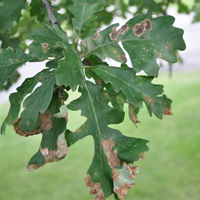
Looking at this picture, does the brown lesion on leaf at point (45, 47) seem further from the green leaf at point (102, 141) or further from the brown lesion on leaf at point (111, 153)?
the brown lesion on leaf at point (111, 153)

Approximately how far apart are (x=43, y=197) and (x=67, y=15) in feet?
10.9

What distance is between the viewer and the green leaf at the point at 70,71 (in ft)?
2.67

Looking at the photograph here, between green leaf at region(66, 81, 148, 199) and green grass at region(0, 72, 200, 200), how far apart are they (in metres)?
3.39

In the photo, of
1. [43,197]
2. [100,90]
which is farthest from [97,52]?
[43,197]

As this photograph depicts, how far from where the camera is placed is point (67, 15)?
5.38ft

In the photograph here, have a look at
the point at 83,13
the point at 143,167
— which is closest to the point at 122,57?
the point at 83,13

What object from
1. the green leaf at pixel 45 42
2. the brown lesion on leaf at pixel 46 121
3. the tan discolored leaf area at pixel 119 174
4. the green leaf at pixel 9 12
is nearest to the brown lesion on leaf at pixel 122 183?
the tan discolored leaf area at pixel 119 174

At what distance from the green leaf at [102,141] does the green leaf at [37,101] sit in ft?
0.38

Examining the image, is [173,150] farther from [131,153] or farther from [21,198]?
[131,153]

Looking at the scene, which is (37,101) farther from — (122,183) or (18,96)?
(122,183)

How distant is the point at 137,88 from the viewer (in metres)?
0.99

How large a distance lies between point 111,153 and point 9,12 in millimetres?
800

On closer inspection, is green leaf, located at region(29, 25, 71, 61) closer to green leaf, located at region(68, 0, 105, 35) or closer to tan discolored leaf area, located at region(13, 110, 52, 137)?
green leaf, located at region(68, 0, 105, 35)

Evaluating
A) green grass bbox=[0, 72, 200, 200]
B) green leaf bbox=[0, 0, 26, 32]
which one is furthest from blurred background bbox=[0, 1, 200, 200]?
green leaf bbox=[0, 0, 26, 32]
